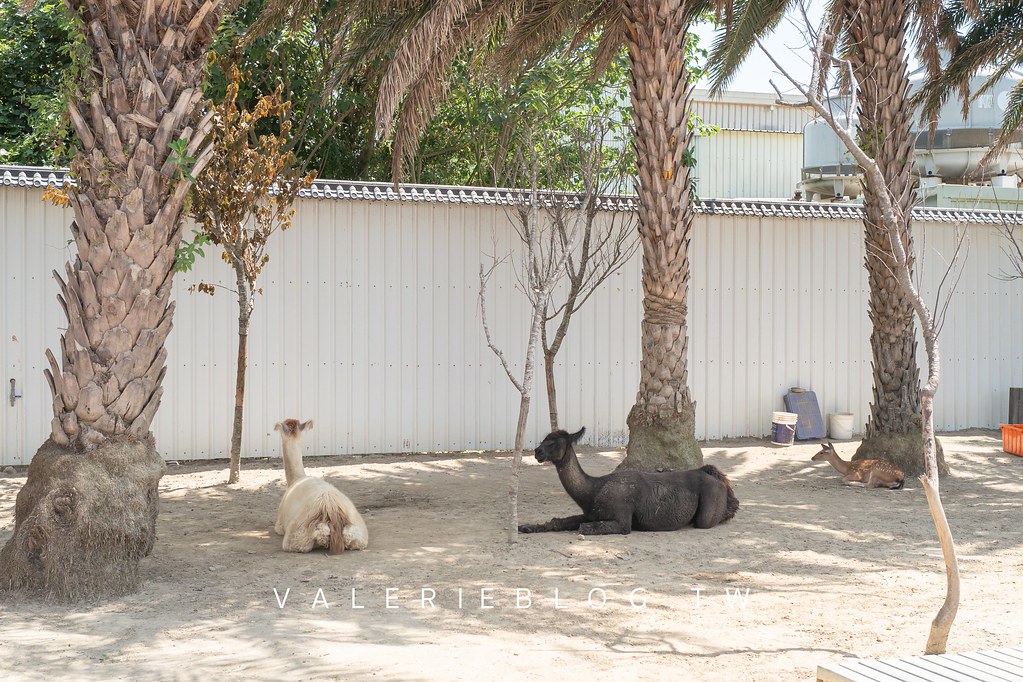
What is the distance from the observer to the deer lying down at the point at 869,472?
9.54 metres

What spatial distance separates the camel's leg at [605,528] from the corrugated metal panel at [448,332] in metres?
4.45

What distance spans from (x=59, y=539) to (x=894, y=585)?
16.1 ft

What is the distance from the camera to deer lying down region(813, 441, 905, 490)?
954 cm

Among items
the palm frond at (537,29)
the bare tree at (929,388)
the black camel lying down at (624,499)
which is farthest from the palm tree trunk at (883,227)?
the bare tree at (929,388)

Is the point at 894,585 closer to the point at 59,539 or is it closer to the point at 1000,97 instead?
the point at 59,539

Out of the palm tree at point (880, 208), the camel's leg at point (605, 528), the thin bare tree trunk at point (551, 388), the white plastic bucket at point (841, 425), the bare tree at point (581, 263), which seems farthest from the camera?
the white plastic bucket at point (841, 425)

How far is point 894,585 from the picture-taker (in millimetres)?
6148

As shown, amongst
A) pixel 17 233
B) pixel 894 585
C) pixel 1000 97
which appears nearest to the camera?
pixel 894 585

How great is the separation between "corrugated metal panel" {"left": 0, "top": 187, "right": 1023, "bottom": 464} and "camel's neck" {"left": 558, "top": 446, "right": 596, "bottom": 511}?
A: 167 inches

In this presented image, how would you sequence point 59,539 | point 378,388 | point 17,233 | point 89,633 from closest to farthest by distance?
point 89,633 → point 59,539 → point 17,233 → point 378,388

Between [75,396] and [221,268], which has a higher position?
[221,268]

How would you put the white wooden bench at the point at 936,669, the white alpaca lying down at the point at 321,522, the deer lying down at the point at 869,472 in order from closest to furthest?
the white wooden bench at the point at 936,669 → the white alpaca lying down at the point at 321,522 → the deer lying down at the point at 869,472

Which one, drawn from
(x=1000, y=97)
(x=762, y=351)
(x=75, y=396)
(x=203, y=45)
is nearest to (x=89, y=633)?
(x=75, y=396)

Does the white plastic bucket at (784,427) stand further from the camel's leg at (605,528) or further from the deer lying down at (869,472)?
the camel's leg at (605,528)
